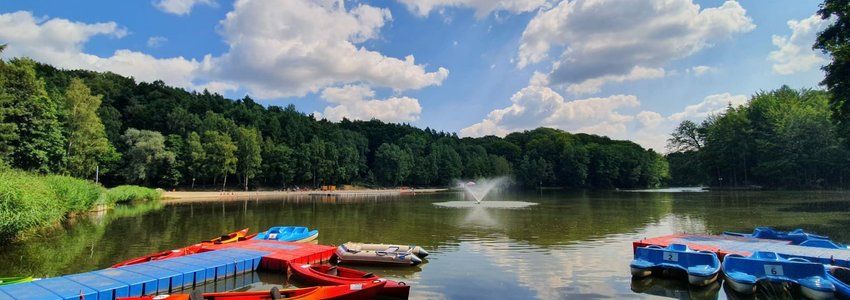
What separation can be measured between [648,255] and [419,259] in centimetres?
900

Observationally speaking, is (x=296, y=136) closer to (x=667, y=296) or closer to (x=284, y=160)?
(x=284, y=160)

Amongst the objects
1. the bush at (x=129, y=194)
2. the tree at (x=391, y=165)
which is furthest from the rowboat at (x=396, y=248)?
the tree at (x=391, y=165)

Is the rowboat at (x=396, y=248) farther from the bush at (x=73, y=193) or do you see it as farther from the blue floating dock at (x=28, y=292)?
the bush at (x=73, y=193)

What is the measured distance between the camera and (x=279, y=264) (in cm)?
1800

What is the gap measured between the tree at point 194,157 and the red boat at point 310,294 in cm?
8506

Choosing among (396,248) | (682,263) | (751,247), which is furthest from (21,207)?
(751,247)

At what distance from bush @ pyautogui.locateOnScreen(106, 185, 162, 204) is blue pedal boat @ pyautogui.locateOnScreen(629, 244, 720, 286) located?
50.1 m

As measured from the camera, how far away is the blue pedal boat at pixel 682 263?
15523mm

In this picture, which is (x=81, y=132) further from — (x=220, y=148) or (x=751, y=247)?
(x=751, y=247)

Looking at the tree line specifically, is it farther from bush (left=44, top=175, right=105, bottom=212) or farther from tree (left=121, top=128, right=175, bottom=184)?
tree (left=121, top=128, right=175, bottom=184)

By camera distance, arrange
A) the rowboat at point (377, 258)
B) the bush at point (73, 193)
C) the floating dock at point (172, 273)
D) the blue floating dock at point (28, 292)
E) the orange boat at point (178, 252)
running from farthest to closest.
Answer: the bush at point (73, 193) → the rowboat at point (377, 258) → the orange boat at point (178, 252) → the floating dock at point (172, 273) → the blue floating dock at point (28, 292)

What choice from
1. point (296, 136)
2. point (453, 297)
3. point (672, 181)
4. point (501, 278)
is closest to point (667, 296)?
point (501, 278)

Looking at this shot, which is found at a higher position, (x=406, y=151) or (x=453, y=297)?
(x=406, y=151)

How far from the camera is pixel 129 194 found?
56.7m
